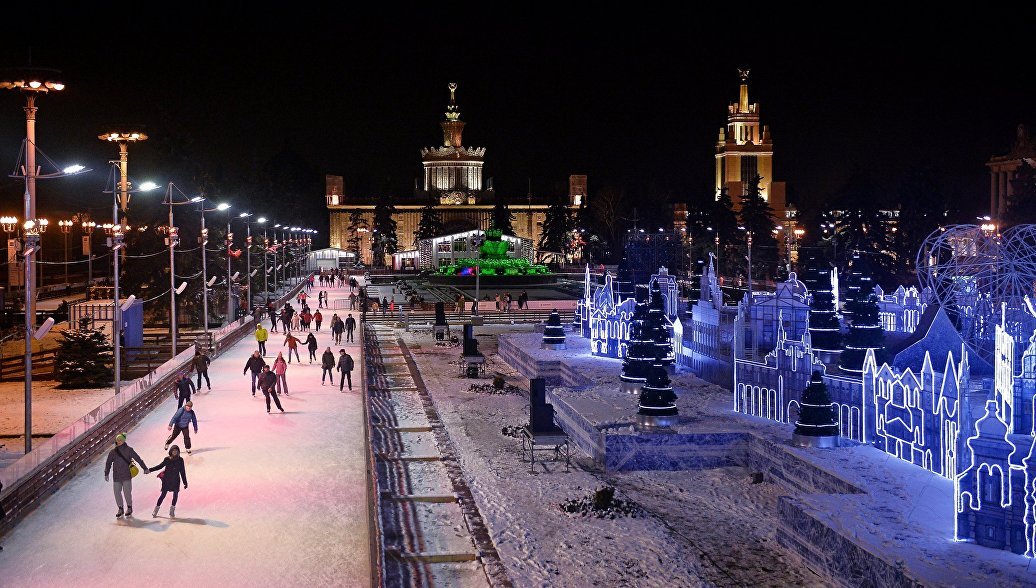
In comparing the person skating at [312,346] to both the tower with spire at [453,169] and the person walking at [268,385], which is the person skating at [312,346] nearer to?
the person walking at [268,385]

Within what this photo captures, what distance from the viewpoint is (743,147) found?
121 meters

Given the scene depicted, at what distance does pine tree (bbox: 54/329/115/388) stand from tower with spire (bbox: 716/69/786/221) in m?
98.7

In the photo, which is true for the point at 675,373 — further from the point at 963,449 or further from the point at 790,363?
the point at 963,449

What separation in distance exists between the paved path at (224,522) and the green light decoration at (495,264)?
59534 mm

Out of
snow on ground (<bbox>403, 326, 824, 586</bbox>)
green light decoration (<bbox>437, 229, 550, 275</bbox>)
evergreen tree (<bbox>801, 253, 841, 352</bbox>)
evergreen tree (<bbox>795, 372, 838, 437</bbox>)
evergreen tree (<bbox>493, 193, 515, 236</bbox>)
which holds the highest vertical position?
evergreen tree (<bbox>493, 193, 515, 236</bbox>)

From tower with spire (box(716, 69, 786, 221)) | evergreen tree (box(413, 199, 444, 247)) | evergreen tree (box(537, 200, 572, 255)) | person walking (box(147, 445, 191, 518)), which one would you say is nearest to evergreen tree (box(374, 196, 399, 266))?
evergreen tree (box(413, 199, 444, 247))

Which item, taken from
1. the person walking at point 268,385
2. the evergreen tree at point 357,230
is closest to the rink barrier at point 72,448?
the person walking at point 268,385

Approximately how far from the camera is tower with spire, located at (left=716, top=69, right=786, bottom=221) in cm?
12144

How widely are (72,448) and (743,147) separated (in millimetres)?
112227

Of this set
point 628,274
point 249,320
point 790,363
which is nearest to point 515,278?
point 249,320

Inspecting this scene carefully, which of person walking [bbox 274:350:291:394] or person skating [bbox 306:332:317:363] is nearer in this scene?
person walking [bbox 274:350:291:394]

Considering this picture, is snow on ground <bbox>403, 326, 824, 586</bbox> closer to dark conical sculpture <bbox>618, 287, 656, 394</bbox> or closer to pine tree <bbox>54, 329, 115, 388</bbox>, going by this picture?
dark conical sculpture <bbox>618, 287, 656, 394</bbox>

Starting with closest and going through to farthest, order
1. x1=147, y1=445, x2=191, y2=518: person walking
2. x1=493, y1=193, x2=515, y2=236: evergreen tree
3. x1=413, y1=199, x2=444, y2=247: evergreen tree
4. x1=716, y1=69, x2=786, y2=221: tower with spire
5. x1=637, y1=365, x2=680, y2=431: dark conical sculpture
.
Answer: x1=147, y1=445, x2=191, y2=518: person walking → x1=637, y1=365, x2=680, y2=431: dark conical sculpture → x1=493, y1=193, x2=515, y2=236: evergreen tree → x1=413, y1=199, x2=444, y2=247: evergreen tree → x1=716, y1=69, x2=786, y2=221: tower with spire

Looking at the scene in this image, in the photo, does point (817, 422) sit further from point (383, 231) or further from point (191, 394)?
point (383, 231)
